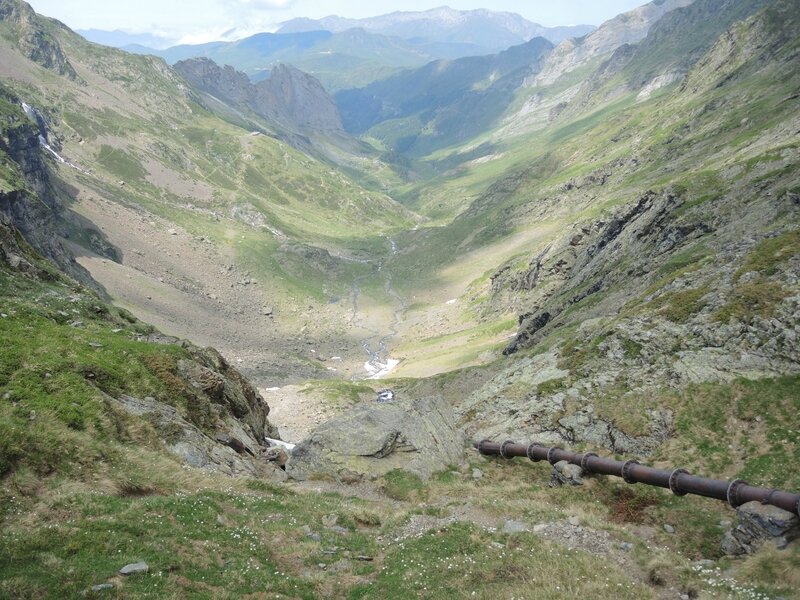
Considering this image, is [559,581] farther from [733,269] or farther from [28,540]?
[733,269]

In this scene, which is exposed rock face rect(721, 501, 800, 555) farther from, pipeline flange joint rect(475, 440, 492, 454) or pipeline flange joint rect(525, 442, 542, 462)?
pipeline flange joint rect(475, 440, 492, 454)

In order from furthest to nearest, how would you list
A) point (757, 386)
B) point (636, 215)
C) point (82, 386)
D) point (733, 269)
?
point (636, 215) < point (733, 269) < point (757, 386) < point (82, 386)

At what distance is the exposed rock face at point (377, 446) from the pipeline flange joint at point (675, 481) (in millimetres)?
14698

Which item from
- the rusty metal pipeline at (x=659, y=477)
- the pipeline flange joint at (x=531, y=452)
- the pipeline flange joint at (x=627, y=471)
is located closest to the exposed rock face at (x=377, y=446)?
the rusty metal pipeline at (x=659, y=477)

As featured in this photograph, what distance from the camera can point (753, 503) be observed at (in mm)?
25172

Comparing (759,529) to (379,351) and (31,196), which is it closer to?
(379,351)

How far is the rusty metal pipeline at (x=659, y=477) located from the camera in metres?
25.2

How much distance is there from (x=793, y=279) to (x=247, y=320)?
142144 millimetres

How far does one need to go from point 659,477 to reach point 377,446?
18.0 meters

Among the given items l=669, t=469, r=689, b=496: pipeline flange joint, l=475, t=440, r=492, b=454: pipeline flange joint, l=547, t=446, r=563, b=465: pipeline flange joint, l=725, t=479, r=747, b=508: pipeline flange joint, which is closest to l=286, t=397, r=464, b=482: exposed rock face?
l=475, t=440, r=492, b=454: pipeline flange joint

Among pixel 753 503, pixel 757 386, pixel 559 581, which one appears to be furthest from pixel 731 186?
pixel 559 581

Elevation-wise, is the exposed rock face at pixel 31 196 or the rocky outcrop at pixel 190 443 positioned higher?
the exposed rock face at pixel 31 196

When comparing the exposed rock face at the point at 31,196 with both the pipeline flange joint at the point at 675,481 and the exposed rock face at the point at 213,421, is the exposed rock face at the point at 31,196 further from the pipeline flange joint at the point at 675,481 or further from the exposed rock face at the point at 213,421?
the pipeline flange joint at the point at 675,481

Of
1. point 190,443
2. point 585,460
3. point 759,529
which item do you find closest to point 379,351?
point 585,460
